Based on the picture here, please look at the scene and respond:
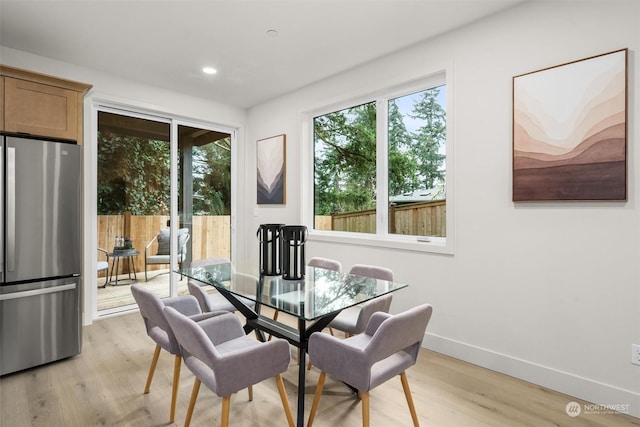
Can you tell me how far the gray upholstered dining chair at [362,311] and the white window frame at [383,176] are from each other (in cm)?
55

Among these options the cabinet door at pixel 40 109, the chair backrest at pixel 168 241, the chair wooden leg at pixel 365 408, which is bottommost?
the chair wooden leg at pixel 365 408

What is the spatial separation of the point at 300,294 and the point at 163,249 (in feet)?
9.23

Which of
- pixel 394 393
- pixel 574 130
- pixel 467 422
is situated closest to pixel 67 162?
pixel 394 393

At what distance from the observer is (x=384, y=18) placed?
98.9 inches

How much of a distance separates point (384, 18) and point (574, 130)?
1.52 m

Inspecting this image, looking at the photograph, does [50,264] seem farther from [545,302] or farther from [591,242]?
[591,242]

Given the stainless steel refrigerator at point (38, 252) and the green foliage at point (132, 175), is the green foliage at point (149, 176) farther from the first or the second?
the stainless steel refrigerator at point (38, 252)

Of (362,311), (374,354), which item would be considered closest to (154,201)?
(362,311)

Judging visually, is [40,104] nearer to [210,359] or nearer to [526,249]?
[210,359]

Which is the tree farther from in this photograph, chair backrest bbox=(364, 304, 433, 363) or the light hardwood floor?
chair backrest bbox=(364, 304, 433, 363)

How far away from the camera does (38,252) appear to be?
251 cm

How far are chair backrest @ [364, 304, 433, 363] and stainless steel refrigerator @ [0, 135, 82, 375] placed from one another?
2531 millimetres

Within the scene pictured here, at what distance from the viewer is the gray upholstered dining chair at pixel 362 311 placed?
2125 millimetres

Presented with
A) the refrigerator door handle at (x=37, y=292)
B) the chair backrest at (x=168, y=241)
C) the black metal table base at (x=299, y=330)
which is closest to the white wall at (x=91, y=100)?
the chair backrest at (x=168, y=241)
